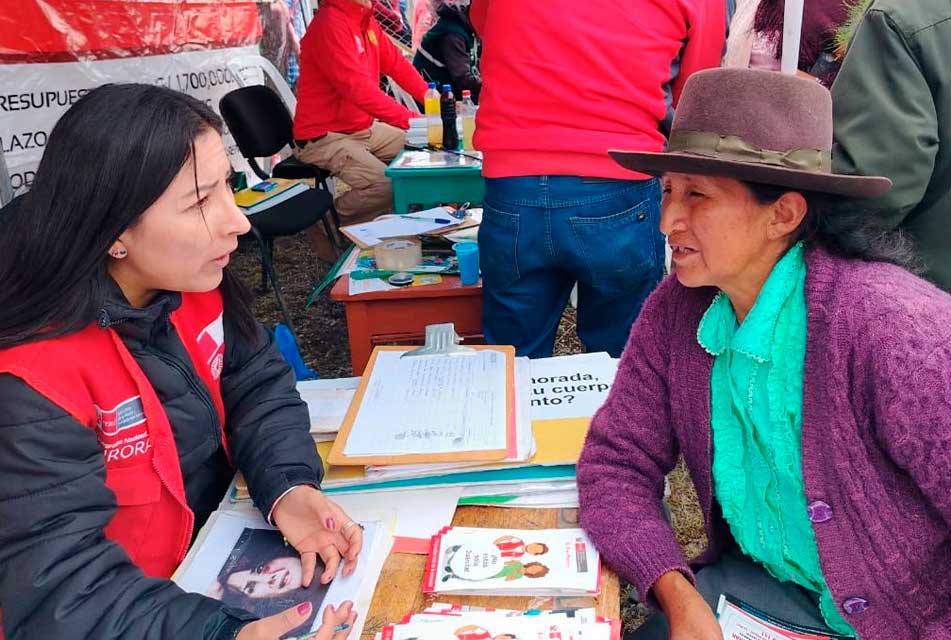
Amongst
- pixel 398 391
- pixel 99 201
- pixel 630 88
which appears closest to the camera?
pixel 99 201

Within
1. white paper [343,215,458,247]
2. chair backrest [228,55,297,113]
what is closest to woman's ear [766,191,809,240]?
white paper [343,215,458,247]

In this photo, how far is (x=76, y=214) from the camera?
1.02 metres

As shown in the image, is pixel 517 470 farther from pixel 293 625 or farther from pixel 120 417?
pixel 120 417

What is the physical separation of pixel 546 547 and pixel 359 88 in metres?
4.35

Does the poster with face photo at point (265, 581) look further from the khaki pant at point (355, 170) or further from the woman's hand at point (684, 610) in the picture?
the khaki pant at point (355, 170)

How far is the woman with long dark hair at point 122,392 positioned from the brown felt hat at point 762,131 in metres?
0.77

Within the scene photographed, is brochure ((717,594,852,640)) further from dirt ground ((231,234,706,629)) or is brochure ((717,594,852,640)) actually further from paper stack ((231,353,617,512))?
dirt ground ((231,234,706,629))

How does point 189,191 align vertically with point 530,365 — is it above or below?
above

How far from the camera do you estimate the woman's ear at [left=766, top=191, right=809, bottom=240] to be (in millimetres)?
1170

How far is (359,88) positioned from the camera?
16.3 feet

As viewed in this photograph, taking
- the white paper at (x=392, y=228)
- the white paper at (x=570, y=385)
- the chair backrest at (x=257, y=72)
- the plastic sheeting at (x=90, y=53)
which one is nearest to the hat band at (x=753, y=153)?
the white paper at (x=570, y=385)

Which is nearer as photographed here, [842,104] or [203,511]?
[203,511]

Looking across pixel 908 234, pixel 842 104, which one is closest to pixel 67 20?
pixel 842 104

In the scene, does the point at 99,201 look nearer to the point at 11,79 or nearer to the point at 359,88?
the point at 11,79
